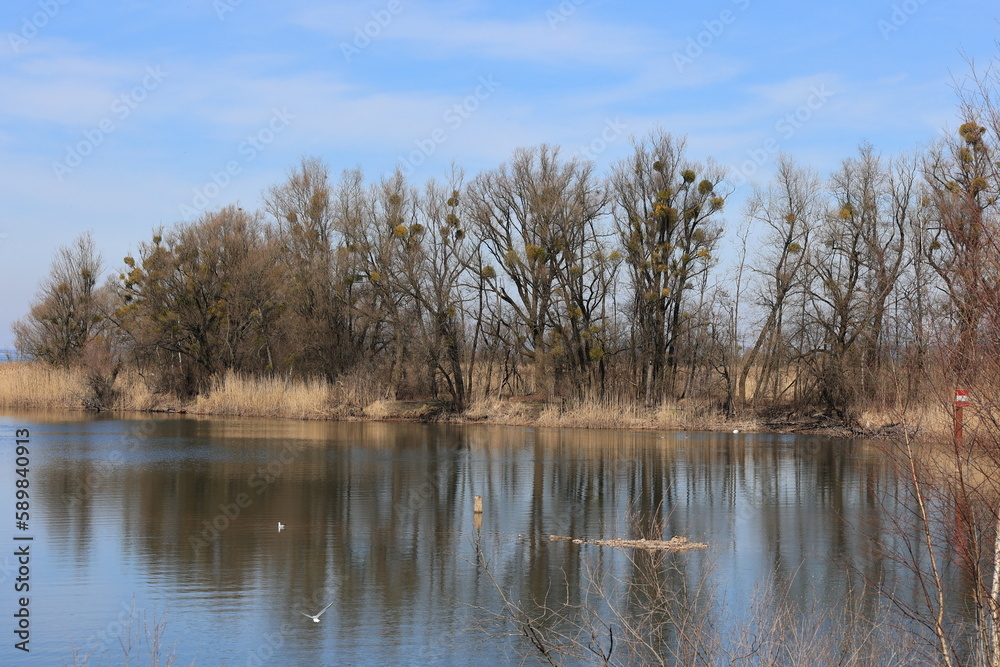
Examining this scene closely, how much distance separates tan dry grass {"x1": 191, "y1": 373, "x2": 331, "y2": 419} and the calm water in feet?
33.7

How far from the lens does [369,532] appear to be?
16.3 metres

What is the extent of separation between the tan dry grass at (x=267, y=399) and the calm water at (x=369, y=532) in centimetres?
1028

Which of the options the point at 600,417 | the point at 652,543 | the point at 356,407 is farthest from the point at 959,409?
the point at 356,407

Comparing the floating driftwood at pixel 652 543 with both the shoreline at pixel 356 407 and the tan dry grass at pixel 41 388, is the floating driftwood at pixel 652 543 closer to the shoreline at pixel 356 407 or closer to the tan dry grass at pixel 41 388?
the shoreline at pixel 356 407

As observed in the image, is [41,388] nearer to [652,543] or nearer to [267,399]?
[267,399]

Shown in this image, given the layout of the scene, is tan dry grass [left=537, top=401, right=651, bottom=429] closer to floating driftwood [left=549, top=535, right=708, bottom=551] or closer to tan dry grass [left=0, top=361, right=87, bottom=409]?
floating driftwood [left=549, top=535, right=708, bottom=551]

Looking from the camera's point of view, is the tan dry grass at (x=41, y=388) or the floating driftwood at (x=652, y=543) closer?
the floating driftwood at (x=652, y=543)

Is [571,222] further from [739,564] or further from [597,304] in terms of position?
[739,564]

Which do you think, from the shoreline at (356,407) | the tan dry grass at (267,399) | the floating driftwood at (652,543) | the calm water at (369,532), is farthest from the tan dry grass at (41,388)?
the floating driftwood at (652,543)

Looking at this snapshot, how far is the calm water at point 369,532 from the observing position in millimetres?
10680

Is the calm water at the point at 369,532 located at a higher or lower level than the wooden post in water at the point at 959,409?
lower

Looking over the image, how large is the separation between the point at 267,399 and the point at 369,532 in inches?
1074

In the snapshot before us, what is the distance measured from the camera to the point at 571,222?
4203 centimetres

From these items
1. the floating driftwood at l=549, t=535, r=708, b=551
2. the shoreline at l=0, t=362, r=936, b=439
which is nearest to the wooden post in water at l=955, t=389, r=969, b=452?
the floating driftwood at l=549, t=535, r=708, b=551
